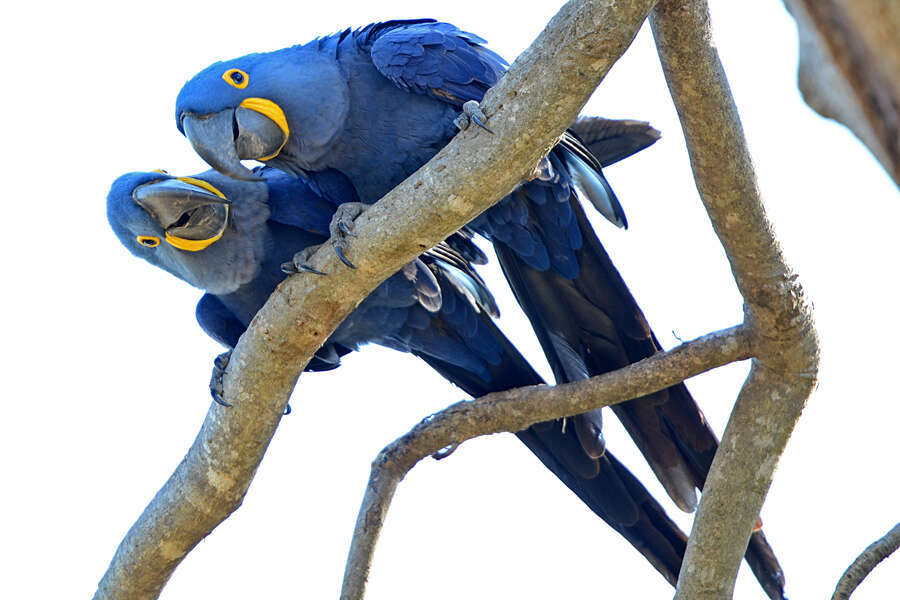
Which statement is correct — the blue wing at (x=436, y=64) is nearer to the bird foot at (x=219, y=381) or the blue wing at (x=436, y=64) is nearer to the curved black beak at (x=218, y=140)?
the curved black beak at (x=218, y=140)

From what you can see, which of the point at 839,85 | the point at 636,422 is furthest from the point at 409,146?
the point at 839,85

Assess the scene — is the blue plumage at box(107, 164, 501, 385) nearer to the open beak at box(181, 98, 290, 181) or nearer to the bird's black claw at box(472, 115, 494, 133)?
the open beak at box(181, 98, 290, 181)

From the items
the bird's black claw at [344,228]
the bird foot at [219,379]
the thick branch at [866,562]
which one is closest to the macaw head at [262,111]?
the bird foot at [219,379]

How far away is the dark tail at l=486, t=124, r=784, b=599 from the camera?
3.72m

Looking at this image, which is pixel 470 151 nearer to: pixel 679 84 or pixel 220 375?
pixel 679 84

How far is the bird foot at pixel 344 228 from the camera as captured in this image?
2.79 meters

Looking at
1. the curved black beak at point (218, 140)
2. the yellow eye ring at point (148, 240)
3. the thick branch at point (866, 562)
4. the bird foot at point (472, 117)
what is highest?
the curved black beak at point (218, 140)

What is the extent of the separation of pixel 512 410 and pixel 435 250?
0.80 meters

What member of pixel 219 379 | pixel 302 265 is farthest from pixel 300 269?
pixel 219 379

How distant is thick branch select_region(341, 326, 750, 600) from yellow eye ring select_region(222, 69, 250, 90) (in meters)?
1.46

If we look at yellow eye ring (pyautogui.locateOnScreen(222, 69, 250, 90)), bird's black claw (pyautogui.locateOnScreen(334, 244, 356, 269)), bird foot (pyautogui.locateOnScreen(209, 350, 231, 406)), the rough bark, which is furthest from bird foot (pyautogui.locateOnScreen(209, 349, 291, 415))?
the rough bark

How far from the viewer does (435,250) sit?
13.1ft

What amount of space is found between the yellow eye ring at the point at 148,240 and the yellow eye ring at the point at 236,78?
65 centimetres

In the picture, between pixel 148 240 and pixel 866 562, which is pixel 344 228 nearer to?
pixel 148 240
